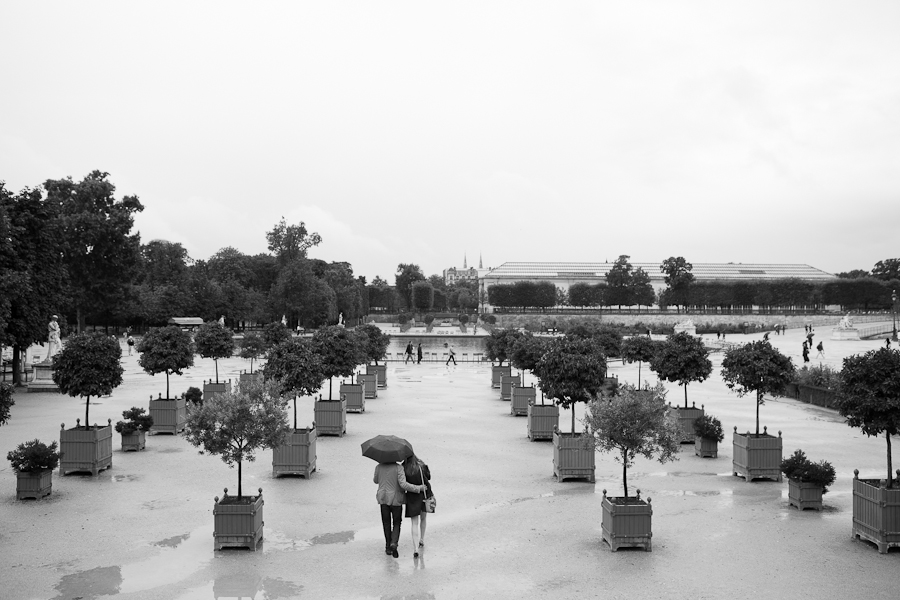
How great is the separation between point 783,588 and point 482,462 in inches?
361

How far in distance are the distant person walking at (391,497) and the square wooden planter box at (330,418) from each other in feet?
35.9

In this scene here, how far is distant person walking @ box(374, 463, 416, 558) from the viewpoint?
11211 mm

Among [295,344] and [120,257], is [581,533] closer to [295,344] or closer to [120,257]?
[295,344]

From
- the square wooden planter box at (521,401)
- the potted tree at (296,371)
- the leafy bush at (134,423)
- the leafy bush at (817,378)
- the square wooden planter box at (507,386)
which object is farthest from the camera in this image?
the square wooden planter box at (507,386)

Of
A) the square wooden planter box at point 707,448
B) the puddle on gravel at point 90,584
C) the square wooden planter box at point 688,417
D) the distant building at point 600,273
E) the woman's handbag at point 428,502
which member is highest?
the distant building at point 600,273

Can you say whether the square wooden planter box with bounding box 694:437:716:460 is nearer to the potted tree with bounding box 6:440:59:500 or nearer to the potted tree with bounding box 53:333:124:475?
the potted tree with bounding box 53:333:124:475

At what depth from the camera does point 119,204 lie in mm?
47938

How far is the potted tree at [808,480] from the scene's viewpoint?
1367 cm

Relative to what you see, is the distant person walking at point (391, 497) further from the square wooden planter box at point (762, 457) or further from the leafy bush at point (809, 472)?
the square wooden planter box at point (762, 457)

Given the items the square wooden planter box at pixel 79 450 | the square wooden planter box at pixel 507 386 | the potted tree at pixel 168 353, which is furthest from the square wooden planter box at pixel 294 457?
the square wooden planter box at pixel 507 386

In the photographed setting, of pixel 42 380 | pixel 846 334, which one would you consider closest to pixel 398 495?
pixel 42 380

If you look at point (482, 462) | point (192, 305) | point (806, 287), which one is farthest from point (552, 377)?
point (806, 287)

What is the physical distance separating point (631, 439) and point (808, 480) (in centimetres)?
402

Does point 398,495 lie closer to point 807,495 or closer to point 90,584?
point 90,584
